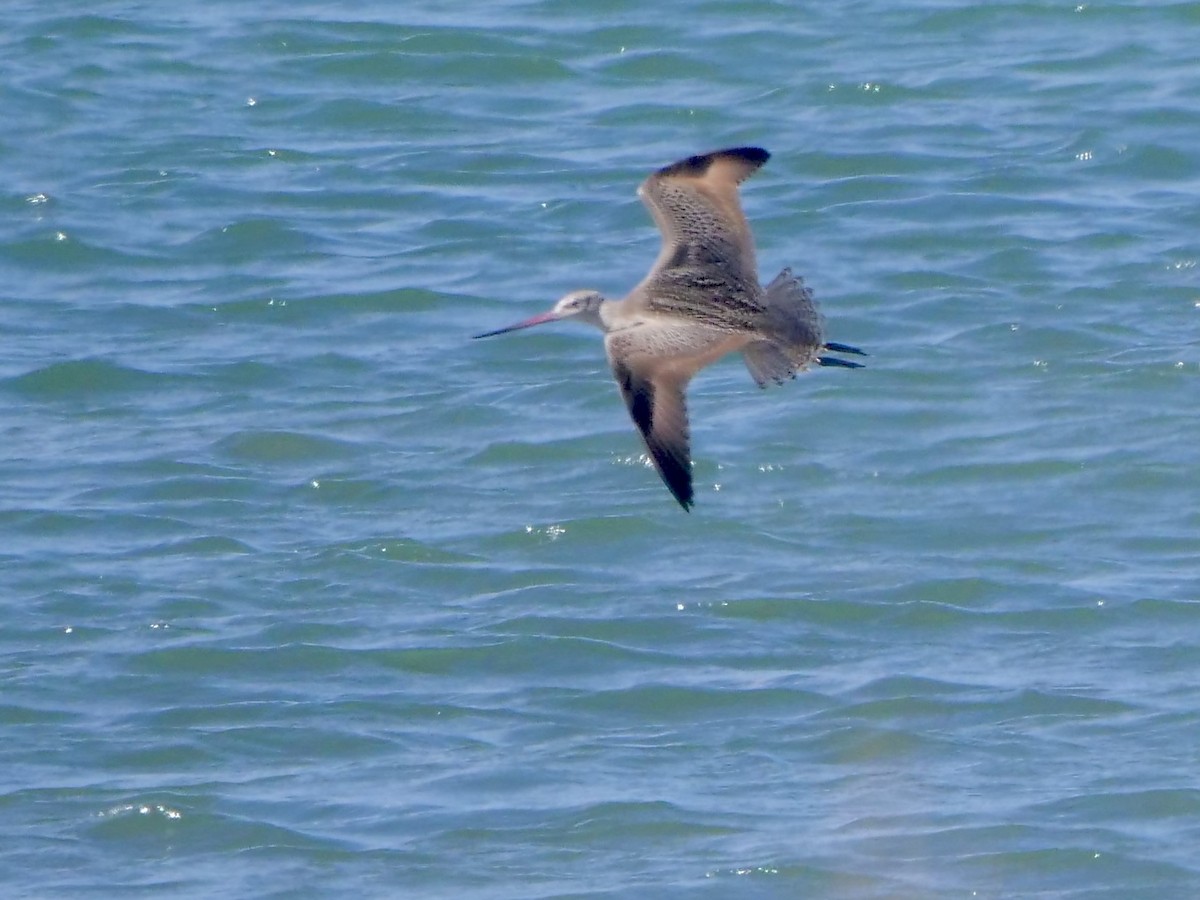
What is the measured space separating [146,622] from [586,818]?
174cm

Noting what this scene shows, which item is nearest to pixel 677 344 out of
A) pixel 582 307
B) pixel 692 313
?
pixel 692 313

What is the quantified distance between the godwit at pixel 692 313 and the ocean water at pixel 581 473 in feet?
4.09

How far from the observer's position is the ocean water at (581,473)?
612cm

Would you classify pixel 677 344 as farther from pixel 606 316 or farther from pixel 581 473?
pixel 581 473

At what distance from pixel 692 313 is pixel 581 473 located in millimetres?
2503

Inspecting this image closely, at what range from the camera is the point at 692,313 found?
18.2 ft

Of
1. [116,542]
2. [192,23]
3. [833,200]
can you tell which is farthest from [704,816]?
[192,23]

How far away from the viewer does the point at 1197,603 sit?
6988 mm

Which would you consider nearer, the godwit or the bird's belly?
the godwit

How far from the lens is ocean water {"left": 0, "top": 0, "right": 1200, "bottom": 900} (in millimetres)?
6121

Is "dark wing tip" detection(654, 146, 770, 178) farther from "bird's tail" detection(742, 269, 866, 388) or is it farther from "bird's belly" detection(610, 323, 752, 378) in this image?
"bird's belly" detection(610, 323, 752, 378)

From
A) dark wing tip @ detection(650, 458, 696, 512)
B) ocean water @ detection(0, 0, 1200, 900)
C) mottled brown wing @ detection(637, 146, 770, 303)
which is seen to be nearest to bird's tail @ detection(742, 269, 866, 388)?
mottled brown wing @ detection(637, 146, 770, 303)

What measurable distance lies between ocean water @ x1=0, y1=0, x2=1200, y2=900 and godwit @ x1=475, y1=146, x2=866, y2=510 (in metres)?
1.25

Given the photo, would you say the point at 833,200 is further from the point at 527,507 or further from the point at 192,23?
the point at 192,23
